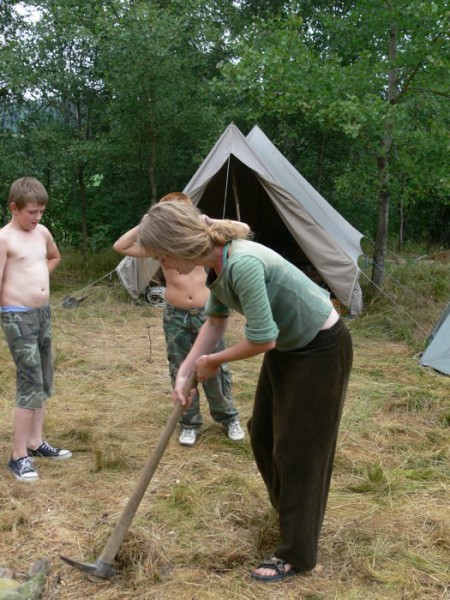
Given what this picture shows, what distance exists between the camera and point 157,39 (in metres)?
8.40

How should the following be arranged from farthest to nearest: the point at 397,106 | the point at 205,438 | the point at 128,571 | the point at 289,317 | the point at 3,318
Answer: the point at 397,106 < the point at 205,438 < the point at 3,318 < the point at 128,571 < the point at 289,317

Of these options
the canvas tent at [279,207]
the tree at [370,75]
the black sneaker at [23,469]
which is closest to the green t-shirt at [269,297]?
the black sneaker at [23,469]

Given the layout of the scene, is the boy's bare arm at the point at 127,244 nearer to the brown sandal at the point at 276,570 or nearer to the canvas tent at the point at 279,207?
the brown sandal at the point at 276,570

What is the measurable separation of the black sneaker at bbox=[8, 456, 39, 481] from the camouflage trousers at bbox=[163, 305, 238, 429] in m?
0.94

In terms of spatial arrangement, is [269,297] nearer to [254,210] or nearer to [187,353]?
[187,353]

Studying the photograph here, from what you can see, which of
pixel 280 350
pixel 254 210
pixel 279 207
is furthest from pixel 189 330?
pixel 254 210

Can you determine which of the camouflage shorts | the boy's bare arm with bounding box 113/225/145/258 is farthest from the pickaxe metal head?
the boy's bare arm with bounding box 113/225/145/258

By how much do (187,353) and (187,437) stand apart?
1.67 ft

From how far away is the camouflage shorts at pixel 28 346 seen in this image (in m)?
3.06

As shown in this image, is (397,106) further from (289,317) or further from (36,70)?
(36,70)

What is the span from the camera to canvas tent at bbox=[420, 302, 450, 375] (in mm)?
5086

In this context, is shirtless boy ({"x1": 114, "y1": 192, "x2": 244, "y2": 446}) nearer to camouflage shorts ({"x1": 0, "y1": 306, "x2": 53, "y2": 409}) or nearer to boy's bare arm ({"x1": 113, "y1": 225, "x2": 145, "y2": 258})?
boy's bare arm ({"x1": 113, "y1": 225, "x2": 145, "y2": 258})

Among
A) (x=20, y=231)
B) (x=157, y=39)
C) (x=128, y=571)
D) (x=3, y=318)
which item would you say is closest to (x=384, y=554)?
(x=128, y=571)

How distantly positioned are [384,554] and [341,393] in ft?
2.67
